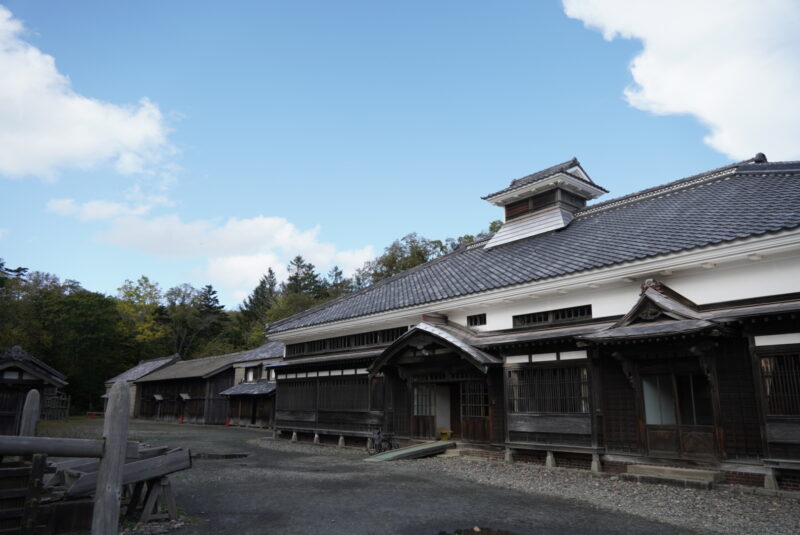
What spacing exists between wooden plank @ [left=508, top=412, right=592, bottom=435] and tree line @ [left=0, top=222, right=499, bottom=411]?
79.0 ft

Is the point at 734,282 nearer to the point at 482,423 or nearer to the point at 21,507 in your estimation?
the point at 482,423

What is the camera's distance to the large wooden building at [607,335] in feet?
33.7

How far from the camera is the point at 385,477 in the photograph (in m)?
12.1

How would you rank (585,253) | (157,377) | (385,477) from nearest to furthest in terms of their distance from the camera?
(385,477) → (585,253) → (157,377)

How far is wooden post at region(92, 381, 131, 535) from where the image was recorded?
567cm

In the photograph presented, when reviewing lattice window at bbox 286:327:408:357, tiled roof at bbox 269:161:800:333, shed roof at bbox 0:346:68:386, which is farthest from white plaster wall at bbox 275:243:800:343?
shed roof at bbox 0:346:68:386

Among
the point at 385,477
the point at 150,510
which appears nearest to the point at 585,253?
the point at 385,477

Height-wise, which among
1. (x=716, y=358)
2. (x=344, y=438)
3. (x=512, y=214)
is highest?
(x=512, y=214)

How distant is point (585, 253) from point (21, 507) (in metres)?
13.3

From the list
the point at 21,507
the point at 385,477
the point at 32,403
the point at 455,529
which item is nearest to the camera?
the point at 21,507

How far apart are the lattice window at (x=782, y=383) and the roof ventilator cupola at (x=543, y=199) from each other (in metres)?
9.26

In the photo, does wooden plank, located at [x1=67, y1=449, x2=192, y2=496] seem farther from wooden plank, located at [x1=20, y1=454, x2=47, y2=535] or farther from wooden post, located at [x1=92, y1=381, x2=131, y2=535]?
wooden post, located at [x1=92, y1=381, x2=131, y2=535]

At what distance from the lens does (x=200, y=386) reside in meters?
39.1

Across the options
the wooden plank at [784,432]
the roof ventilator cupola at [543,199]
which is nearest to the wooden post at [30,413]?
the wooden plank at [784,432]
